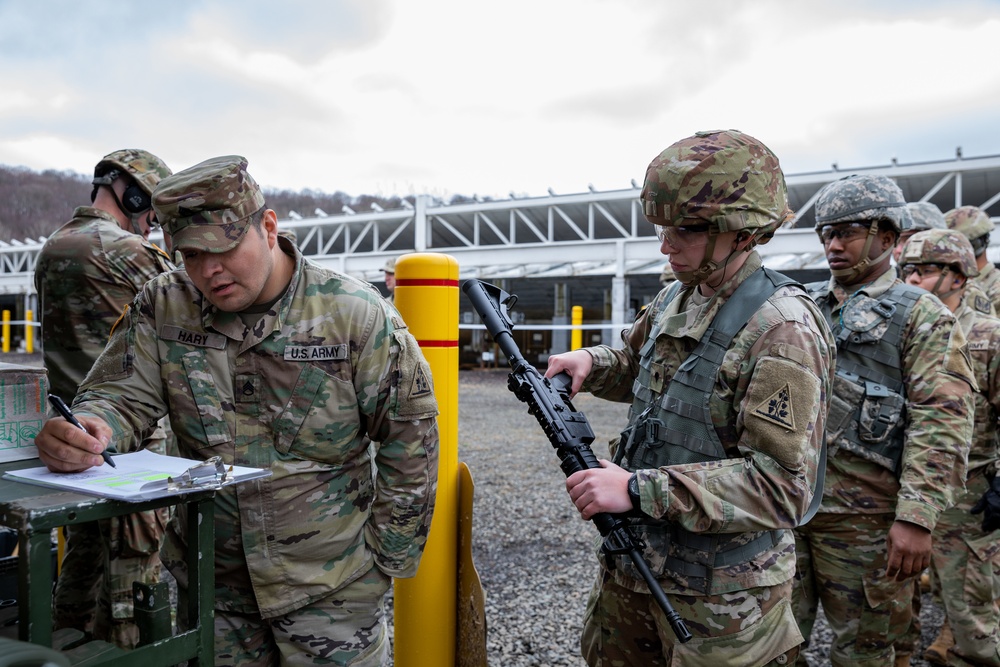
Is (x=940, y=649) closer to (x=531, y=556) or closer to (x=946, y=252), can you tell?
(x=946, y=252)

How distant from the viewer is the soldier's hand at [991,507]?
3.38m

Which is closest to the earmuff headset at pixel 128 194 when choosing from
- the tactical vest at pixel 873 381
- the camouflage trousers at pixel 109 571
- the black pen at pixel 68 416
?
the camouflage trousers at pixel 109 571

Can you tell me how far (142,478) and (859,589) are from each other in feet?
9.09

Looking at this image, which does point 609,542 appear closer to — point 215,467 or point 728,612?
point 728,612

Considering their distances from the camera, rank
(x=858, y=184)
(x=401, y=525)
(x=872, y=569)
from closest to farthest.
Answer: (x=401, y=525) → (x=872, y=569) → (x=858, y=184)

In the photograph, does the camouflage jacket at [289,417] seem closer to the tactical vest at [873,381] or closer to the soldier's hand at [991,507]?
the tactical vest at [873,381]

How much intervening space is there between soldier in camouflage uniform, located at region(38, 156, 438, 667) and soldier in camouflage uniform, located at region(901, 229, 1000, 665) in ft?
9.85

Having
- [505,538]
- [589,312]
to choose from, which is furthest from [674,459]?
[589,312]

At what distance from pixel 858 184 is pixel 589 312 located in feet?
64.4

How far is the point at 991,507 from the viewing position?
3393 mm

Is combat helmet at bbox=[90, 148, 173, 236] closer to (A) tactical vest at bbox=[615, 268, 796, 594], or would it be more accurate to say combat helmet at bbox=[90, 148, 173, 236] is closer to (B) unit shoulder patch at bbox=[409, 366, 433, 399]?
(B) unit shoulder patch at bbox=[409, 366, 433, 399]

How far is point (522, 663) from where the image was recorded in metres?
3.54

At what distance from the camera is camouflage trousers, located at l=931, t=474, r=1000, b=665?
345 cm

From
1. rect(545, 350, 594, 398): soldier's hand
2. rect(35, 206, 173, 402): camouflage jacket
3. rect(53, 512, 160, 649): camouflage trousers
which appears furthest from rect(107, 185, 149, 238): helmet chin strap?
rect(545, 350, 594, 398): soldier's hand
